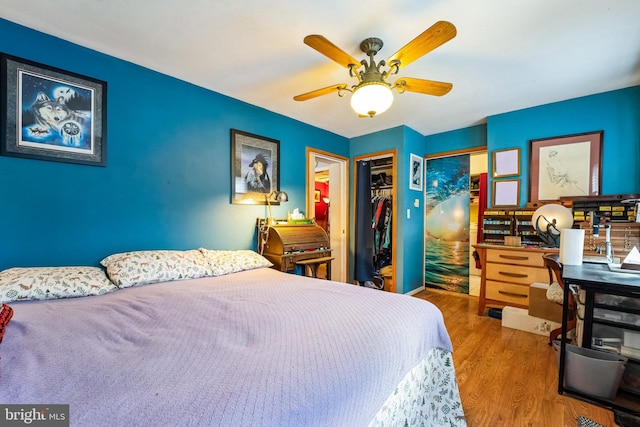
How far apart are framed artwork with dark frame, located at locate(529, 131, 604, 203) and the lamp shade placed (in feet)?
1.14


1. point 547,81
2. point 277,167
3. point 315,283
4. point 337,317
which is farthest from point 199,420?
point 547,81

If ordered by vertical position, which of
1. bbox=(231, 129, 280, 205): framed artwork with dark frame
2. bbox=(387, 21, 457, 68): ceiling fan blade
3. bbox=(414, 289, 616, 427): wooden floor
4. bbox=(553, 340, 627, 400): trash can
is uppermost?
bbox=(387, 21, 457, 68): ceiling fan blade

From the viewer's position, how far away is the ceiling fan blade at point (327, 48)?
1.46m

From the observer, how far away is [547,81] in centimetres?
244

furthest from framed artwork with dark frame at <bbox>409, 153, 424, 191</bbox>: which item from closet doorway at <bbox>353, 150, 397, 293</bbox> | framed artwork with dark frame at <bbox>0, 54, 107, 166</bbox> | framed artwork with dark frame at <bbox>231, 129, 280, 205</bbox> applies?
framed artwork with dark frame at <bbox>0, 54, 107, 166</bbox>

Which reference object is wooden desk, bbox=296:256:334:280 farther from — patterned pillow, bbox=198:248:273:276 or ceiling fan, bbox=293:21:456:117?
ceiling fan, bbox=293:21:456:117

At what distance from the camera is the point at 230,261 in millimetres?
2293

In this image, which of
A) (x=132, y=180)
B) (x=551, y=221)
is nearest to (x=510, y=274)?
(x=551, y=221)

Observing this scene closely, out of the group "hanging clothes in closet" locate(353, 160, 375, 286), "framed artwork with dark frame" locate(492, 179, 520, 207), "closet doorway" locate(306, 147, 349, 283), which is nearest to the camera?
"framed artwork with dark frame" locate(492, 179, 520, 207)

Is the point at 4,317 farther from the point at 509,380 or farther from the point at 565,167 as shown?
the point at 565,167

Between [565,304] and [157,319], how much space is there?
2.36 m

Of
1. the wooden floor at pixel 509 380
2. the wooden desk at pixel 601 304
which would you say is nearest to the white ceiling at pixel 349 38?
the wooden desk at pixel 601 304

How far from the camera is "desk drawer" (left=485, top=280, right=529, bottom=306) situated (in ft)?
8.91

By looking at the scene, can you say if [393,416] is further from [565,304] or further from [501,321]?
[501,321]
